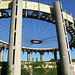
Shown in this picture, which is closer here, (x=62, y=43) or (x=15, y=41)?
(x=15, y=41)

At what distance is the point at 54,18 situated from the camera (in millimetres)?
39594

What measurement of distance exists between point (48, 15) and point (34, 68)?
2079 cm

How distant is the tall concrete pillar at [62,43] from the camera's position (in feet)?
101

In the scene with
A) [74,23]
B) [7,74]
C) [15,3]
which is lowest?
[7,74]

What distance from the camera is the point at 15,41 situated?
29.4 m

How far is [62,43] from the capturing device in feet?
111

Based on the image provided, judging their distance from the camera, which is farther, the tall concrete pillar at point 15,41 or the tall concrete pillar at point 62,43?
the tall concrete pillar at point 62,43

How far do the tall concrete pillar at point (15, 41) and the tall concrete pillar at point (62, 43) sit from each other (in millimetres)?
13834

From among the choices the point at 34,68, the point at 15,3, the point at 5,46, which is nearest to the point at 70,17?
the point at 15,3

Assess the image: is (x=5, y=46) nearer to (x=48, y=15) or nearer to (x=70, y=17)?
(x=48, y=15)

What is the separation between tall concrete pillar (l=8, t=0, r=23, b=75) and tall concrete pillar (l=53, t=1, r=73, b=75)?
13834 millimetres

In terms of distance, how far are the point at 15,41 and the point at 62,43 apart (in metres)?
15.9

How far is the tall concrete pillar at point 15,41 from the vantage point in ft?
88.3

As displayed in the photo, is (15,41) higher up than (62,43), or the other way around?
(15,41)
